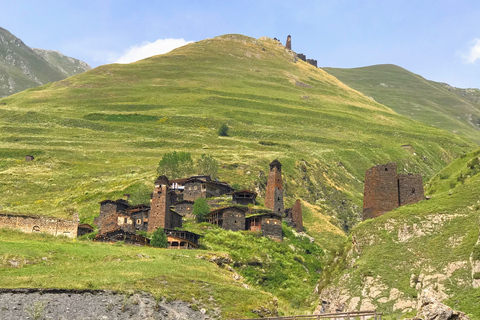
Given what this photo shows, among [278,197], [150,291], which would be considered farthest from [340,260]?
[278,197]

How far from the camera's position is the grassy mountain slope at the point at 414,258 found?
3591cm

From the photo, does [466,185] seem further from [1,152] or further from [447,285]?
[1,152]

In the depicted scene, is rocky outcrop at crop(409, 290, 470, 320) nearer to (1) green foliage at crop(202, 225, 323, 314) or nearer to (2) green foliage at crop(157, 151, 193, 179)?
(1) green foliage at crop(202, 225, 323, 314)

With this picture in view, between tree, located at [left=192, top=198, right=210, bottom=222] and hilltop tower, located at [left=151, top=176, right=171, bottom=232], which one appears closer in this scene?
hilltop tower, located at [left=151, top=176, right=171, bottom=232]

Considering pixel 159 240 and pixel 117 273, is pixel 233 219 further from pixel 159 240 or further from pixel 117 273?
pixel 117 273

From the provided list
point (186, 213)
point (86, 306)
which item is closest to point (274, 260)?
point (186, 213)

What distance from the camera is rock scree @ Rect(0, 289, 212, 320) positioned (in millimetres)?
39250

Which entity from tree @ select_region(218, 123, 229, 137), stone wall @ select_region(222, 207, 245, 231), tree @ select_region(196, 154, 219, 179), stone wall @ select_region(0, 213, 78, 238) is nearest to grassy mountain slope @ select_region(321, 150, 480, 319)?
stone wall @ select_region(0, 213, 78, 238)

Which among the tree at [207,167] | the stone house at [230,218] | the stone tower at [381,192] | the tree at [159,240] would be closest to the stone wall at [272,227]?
the stone house at [230,218]

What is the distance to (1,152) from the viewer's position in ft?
525

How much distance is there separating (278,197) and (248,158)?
41043 millimetres

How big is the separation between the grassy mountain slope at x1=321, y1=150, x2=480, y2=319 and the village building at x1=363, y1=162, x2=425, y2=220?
565 cm

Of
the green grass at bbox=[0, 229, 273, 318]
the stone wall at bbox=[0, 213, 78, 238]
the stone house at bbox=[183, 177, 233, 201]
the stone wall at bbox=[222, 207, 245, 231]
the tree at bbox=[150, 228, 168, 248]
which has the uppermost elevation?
the stone house at bbox=[183, 177, 233, 201]

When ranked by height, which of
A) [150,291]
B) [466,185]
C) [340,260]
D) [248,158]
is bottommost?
[150,291]
